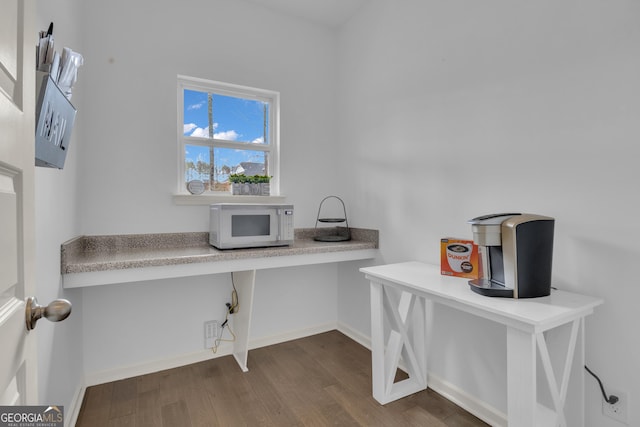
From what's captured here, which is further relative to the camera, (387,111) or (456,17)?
(387,111)

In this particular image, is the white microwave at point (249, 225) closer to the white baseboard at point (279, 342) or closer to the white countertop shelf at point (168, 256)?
the white countertop shelf at point (168, 256)

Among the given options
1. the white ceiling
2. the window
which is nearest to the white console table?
the window

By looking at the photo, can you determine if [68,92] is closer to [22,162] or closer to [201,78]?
[22,162]

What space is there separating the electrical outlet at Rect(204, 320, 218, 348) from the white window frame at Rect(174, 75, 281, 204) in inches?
35.9

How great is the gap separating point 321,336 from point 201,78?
91.2 inches

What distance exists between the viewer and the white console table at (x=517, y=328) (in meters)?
1.11

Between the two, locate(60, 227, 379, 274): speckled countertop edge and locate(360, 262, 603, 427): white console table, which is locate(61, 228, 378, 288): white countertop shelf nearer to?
locate(60, 227, 379, 274): speckled countertop edge

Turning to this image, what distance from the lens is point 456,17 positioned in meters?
1.85

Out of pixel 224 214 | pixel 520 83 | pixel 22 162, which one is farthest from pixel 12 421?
pixel 520 83

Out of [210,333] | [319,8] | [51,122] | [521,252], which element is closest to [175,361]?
[210,333]

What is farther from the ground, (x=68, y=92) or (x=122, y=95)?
(x=122, y=95)

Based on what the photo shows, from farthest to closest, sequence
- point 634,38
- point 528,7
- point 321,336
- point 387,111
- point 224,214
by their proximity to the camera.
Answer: point 321,336 < point 387,111 < point 224,214 < point 528,7 < point 634,38

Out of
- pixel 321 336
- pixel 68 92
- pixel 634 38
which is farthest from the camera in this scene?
pixel 321 336

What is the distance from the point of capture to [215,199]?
2.43 m
